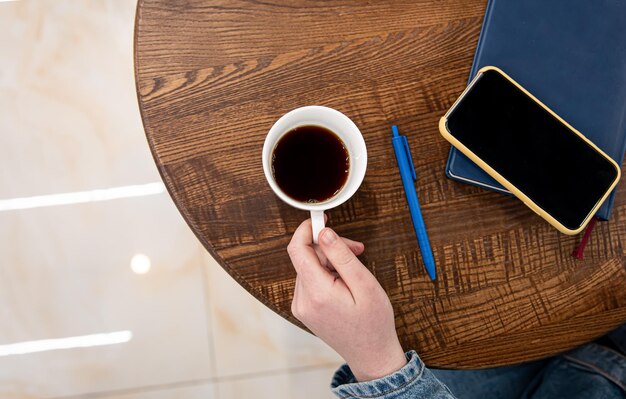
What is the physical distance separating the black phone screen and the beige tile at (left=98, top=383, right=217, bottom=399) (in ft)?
3.40

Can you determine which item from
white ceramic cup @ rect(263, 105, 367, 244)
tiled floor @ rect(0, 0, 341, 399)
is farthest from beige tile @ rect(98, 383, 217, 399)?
white ceramic cup @ rect(263, 105, 367, 244)

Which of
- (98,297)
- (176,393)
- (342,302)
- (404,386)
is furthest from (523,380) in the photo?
(98,297)

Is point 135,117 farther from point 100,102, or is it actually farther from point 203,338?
point 203,338

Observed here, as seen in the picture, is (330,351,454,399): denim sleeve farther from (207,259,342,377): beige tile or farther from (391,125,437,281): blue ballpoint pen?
(207,259,342,377): beige tile

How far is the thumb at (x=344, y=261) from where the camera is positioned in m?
0.65

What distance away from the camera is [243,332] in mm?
1379

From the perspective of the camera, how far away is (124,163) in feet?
4.53

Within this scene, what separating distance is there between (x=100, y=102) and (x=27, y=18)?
0.31 metres

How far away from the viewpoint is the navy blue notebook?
726 millimetres

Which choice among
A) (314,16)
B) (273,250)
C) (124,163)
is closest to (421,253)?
(273,250)

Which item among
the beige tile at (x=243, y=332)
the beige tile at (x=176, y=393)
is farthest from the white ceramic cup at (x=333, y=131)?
the beige tile at (x=176, y=393)

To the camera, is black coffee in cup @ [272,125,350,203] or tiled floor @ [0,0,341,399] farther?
tiled floor @ [0,0,341,399]

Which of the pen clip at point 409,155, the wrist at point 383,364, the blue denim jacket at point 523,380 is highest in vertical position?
the pen clip at point 409,155

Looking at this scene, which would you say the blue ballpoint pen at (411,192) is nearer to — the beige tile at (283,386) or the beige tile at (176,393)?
the beige tile at (283,386)
